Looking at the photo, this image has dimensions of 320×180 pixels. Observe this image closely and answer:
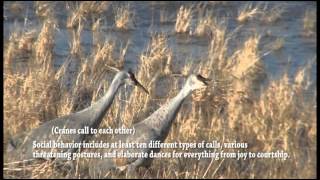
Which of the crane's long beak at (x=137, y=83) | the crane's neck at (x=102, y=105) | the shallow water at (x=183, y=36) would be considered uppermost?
the shallow water at (x=183, y=36)

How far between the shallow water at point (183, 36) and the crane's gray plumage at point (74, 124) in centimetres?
180

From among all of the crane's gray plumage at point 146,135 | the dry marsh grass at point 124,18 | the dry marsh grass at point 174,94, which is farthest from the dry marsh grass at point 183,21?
the crane's gray plumage at point 146,135

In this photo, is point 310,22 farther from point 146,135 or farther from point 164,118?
point 146,135

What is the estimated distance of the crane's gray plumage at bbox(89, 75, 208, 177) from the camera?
275 inches

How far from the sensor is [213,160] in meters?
7.21

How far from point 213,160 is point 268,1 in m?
4.15

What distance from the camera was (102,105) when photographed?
23.3ft

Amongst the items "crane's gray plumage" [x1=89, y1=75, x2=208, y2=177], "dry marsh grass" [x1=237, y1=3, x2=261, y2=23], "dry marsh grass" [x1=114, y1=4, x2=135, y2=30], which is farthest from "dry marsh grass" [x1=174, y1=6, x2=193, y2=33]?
"crane's gray plumage" [x1=89, y1=75, x2=208, y2=177]

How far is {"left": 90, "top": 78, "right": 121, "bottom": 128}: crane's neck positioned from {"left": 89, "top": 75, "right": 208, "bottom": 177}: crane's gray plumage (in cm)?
22

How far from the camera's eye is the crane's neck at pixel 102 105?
707 cm

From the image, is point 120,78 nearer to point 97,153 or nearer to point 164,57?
point 97,153

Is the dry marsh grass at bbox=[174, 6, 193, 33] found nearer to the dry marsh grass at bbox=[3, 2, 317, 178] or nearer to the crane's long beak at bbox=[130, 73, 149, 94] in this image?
the dry marsh grass at bbox=[3, 2, 317, 178]

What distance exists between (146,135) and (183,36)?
3.09 meters

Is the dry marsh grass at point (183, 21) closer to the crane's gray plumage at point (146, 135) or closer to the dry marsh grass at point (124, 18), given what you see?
the dry marsh grass at point (124, 18)
